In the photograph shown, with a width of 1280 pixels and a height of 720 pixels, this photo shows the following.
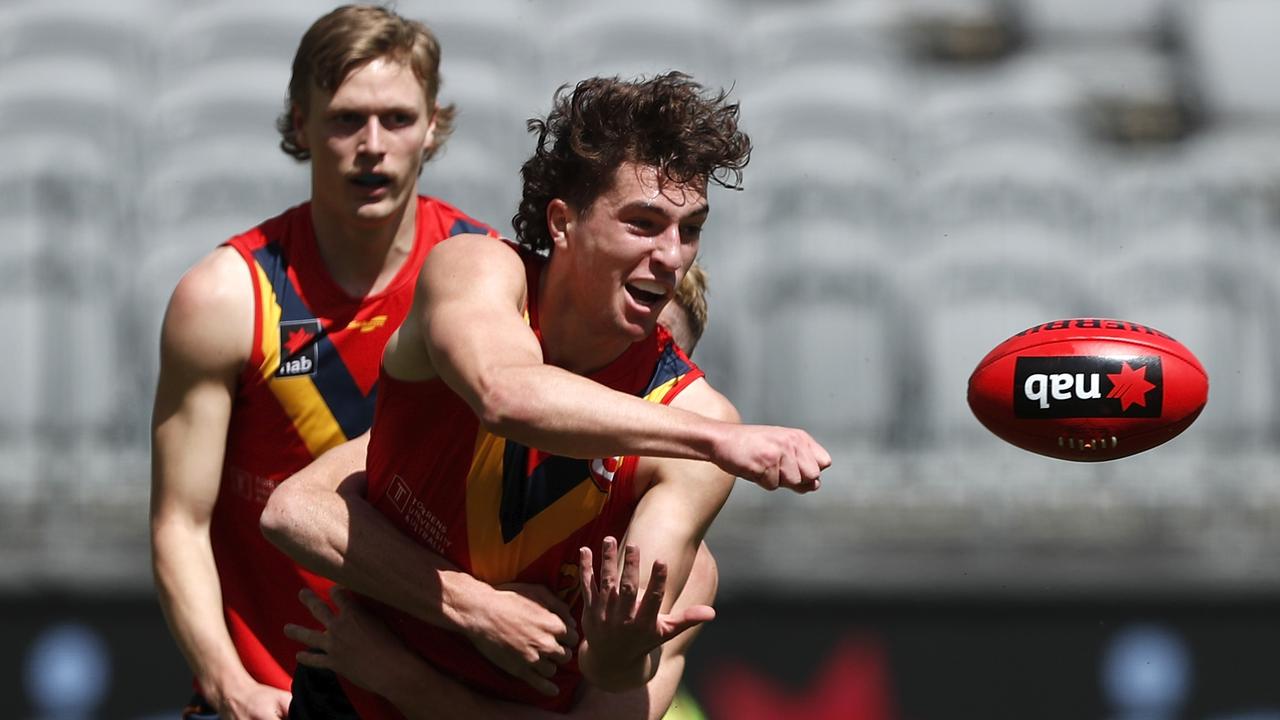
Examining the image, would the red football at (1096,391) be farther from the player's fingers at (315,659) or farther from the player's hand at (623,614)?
the player's fingers at (315,659)

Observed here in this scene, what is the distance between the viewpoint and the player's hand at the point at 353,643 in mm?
3377

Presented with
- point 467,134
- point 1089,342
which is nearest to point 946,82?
point 467,134

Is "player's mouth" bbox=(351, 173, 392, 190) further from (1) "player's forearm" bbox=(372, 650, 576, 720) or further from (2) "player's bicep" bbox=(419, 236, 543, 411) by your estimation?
(1) "player's forearm" bbox=(372, 650, 576, 720)

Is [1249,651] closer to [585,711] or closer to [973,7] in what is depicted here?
[585,711]

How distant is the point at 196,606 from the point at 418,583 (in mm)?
1011

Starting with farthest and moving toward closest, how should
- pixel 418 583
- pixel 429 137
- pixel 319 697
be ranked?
pixel 429 137 → pixel 319 697 → pixel 418 583

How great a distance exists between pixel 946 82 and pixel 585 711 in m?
7.82

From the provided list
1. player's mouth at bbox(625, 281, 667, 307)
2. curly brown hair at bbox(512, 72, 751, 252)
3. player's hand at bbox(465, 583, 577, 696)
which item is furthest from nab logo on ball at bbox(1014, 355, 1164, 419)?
player's hand at bbox(465, 583, 577, 696)

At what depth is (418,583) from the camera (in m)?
3.25

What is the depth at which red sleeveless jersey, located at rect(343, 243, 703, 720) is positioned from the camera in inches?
130

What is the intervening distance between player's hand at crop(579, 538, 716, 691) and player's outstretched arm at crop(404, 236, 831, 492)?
1.01ft

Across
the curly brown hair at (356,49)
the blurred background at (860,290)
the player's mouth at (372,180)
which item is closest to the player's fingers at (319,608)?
the player's mouth at (372,180)

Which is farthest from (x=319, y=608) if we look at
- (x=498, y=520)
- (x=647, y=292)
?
(x=647, y=292)

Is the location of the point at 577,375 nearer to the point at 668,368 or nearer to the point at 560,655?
the point at 668,368
